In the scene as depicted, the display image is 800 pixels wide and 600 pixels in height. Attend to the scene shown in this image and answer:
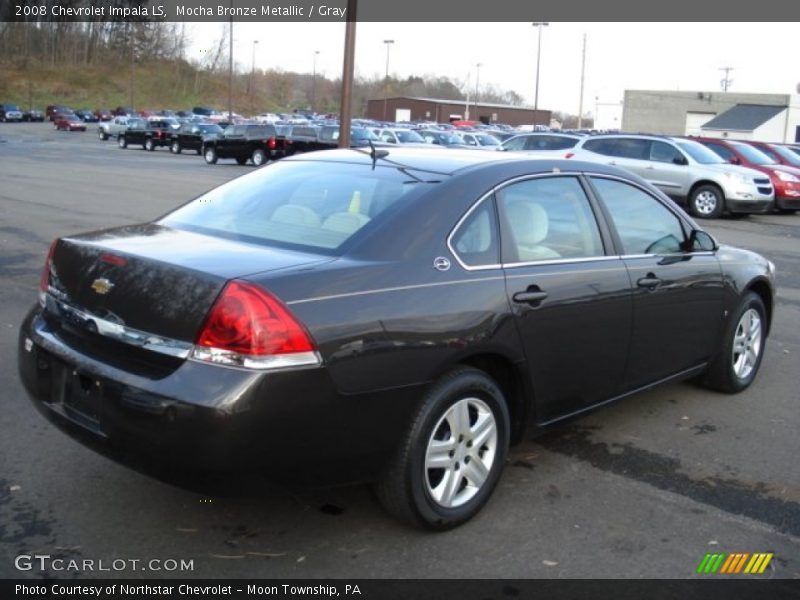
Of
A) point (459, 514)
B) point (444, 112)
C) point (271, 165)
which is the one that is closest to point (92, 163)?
point (271, 165)

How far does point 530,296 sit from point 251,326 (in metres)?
1.45

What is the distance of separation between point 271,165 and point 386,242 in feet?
5.26

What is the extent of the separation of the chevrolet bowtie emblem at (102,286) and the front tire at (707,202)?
17.0 meters

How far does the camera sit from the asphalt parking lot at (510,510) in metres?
3.39

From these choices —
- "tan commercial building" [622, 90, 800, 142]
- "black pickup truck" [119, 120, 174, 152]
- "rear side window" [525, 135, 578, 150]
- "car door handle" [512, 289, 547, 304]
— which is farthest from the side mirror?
"tan commercial building" [622, 90, 800, 142]

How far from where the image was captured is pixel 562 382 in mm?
4164

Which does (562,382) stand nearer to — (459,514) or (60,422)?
(459,514)

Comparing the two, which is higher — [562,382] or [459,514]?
[562,382]

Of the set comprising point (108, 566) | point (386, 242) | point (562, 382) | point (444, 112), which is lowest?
point (108, 566)

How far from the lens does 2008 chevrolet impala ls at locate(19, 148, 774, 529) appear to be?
3.08 metres

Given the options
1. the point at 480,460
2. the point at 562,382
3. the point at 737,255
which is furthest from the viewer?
the point at 737,255

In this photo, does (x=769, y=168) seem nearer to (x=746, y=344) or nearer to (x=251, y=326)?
(x=746, y=344)

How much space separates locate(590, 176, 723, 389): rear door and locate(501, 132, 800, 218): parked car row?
13.0m

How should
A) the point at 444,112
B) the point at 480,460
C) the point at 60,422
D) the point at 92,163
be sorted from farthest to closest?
the point at 444,112, the point at 92,163, the point at 480,460, the point at 60,422
